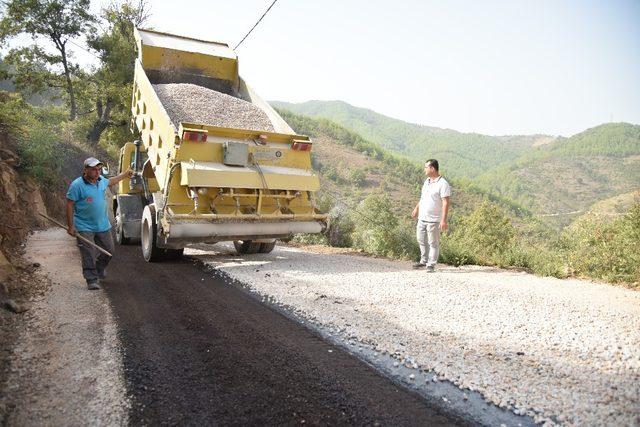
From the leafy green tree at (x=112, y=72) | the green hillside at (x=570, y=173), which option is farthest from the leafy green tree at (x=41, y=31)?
the green hillside at (x=570, y=173)

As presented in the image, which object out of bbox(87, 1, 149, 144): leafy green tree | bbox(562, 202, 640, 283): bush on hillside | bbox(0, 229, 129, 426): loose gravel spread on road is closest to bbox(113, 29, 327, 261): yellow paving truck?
bbox(0, 229, 129, 426): loose gravel spread on road

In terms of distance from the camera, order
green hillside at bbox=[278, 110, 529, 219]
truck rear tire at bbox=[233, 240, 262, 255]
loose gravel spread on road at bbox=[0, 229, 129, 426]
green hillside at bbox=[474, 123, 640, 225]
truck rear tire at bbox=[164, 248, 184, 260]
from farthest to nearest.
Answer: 1. green hillside at bbox=[474, 123, 640, 225]
2. green hillside at bbox=[278, 110, 529, 219]
3. truck rear tire at bbox=[233, 240, 262, 255]
4. truck rear tire at bbox=[164, 248, 184, 260]
5. loose gravel spread on road at bbox=[0, 229, 129, 426]

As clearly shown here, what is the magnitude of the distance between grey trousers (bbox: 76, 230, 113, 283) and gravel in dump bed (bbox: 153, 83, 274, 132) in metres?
2.10

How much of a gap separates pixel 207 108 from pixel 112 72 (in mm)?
16827

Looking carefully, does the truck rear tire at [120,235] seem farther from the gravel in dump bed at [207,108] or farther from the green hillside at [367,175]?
the green hillside at [367,175]

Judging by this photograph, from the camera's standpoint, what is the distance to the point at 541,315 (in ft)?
13.4

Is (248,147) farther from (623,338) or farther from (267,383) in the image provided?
(623,338)

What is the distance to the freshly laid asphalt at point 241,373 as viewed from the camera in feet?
7.50

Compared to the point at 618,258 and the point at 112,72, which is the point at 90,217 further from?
the point at 112,72

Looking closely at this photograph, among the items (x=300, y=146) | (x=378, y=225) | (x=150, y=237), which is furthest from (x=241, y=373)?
(x=378, y=225)

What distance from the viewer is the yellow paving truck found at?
579 centimetres

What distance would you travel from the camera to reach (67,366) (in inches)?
111

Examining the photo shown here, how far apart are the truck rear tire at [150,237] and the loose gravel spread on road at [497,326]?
2.97ft

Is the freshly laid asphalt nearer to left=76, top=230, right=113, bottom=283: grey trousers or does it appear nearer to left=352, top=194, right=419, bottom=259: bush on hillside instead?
left=76, top=230, right=113, bottom=283: grey trousers
